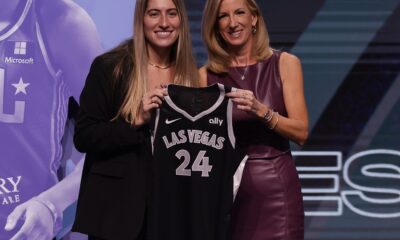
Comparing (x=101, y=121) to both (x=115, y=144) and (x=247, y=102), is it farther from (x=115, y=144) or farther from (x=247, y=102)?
(x=247, y=102)

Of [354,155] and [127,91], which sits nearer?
[127,91]

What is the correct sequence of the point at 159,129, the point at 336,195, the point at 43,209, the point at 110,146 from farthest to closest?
the point at 336,195 → the point at 43,209 → the point at 159,129 → the point at 110,146

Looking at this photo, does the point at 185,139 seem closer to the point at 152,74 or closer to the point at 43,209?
the point at 152,74

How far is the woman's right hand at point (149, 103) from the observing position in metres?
2.65

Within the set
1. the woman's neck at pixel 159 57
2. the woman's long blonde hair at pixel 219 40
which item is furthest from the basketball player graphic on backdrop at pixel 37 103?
the woman's neck at pixel 159 57

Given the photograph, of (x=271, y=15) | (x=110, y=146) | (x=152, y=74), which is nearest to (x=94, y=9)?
(x=271, y=15)

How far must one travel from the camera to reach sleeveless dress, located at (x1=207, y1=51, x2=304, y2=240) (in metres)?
2.93

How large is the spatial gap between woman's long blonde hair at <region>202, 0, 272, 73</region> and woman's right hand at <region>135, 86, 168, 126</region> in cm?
42

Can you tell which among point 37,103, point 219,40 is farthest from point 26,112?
point 219,40

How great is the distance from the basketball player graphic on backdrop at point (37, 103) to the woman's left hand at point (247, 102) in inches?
52.9

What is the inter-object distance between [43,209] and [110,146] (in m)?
1.39

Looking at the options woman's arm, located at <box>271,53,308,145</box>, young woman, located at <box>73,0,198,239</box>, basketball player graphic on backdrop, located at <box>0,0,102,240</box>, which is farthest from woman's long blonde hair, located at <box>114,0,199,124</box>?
basketball player graphic on backdrop, located at <box>0,0,102,240</box>

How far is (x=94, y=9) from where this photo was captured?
3.98 metres

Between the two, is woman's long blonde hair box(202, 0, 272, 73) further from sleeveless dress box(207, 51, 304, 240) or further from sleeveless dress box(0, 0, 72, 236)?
sleeveless dress box(0, 0, 72, 236)
